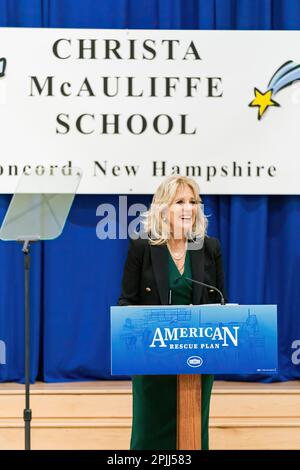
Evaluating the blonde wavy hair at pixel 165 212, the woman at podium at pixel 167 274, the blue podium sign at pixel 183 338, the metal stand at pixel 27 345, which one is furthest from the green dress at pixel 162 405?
the metal stand at pixel 27 345

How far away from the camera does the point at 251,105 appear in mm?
3850

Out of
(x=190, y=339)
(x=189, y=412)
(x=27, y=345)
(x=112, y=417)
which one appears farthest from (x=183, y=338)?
(x=112, y=417)

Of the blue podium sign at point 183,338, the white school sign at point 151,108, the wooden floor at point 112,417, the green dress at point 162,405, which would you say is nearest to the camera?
the blue podium sign at point 183,338

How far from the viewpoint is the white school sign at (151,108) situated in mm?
3799

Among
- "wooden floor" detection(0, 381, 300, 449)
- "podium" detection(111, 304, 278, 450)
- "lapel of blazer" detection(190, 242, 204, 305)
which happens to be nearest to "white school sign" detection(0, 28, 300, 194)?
"wooden floor" detection(0, 381, 300, 449)

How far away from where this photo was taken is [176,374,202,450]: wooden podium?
2475mm

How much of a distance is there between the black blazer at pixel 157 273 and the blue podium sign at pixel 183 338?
0.28 m

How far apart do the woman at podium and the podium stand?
24 cm

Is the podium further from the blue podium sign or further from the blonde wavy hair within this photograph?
the blonde wavy hair

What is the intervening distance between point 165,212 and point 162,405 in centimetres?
70

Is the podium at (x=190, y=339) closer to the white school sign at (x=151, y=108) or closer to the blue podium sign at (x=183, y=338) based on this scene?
the blue podium sign at (x=183, y=338)

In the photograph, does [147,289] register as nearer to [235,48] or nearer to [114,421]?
[114,421]
